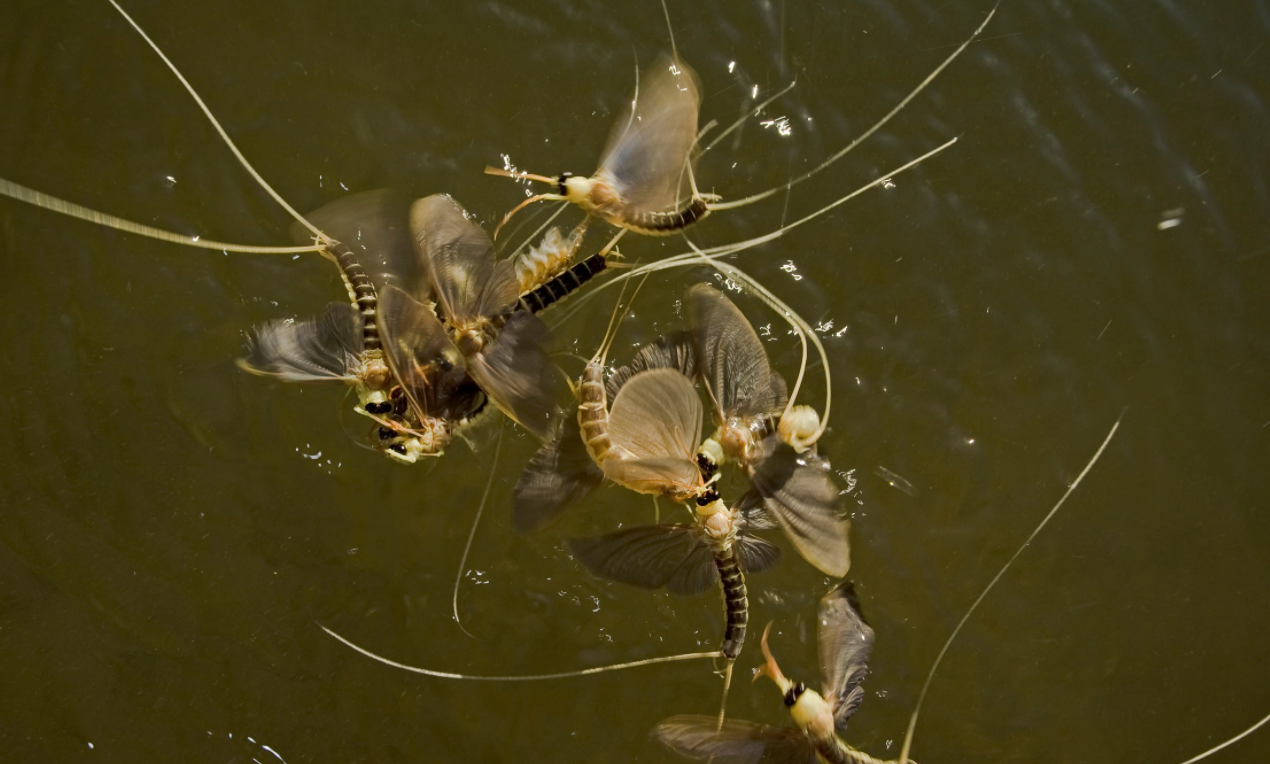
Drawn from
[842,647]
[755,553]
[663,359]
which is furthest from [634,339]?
[842,647]

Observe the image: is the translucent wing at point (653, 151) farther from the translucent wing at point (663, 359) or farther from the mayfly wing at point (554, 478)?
the mayfly wing at point (554, 478)

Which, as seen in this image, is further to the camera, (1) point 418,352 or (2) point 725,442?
(2) point 725,442

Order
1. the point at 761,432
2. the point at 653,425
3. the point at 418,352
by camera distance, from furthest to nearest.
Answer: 1. the point at 761,432
2. the point at 653,425
3. the point at 418,352

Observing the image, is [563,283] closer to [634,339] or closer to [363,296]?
[634,339]

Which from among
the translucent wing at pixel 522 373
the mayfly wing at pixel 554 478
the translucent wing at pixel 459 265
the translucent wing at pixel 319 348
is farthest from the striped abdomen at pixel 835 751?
the translucent wing at pixel 319 348

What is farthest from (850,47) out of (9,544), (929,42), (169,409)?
(9,544)

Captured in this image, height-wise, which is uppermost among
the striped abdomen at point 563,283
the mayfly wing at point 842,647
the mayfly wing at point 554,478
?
the striped abdomen at point 563,283
